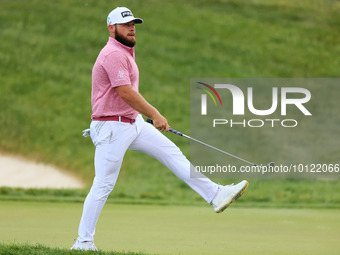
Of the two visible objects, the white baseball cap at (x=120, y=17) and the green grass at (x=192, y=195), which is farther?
the green grass at (x=192, y=195)

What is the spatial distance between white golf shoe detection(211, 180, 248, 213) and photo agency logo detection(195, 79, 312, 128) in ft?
29.2

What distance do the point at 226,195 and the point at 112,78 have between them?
4.15ft

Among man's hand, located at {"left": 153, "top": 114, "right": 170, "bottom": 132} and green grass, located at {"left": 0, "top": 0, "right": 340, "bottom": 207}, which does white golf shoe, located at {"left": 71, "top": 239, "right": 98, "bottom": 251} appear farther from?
green grass, located at {"left": 0, "top": 0, "right": 340, "bottom": 207}

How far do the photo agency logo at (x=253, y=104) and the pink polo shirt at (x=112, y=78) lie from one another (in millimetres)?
9186

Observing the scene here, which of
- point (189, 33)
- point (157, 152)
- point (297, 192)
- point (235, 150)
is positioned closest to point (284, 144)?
point (235, 150)

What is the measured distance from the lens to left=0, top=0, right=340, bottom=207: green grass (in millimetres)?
12820

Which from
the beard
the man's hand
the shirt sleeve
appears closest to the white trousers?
the man's hand

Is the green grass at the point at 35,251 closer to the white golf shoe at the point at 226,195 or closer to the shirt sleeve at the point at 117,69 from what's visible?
the white golf shoe at the point at 226,195

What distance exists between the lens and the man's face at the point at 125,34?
557 cm

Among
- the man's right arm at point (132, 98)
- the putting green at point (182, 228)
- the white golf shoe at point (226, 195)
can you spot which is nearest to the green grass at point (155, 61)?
the putting green at point (182, 228)

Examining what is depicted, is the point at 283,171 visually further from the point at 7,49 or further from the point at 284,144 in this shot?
the point at 7,49

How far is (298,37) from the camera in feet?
66.0

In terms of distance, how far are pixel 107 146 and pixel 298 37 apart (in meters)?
15.2

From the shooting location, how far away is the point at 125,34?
5.57 m
